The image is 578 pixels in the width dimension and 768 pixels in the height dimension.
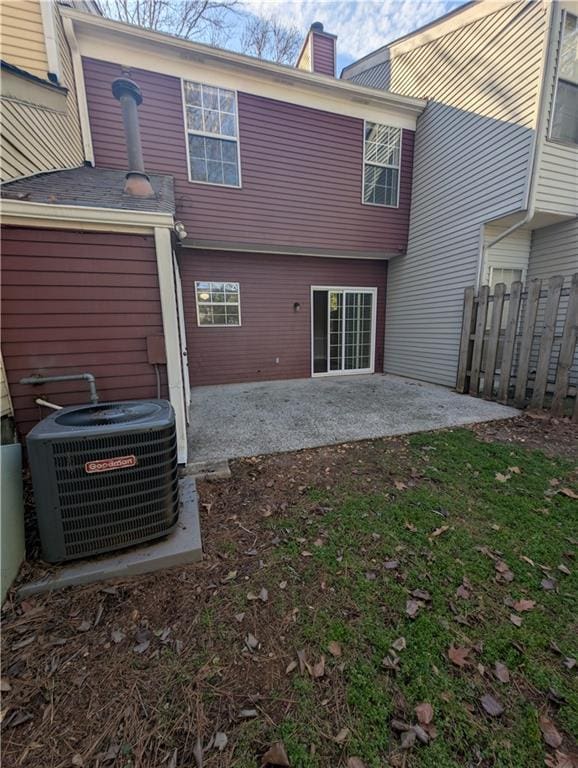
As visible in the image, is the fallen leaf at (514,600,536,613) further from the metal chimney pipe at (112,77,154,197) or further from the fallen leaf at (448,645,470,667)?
the metal chimney pipe at (112,77,154,197)

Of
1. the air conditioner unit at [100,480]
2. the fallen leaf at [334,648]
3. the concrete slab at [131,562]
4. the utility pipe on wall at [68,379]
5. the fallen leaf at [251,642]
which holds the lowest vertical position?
the fallen leaf at [251,642]

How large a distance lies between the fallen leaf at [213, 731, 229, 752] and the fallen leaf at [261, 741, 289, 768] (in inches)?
6.1

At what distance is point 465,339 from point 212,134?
6.04 m

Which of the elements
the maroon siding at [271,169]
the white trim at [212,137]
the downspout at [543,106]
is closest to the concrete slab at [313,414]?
the maroon siding at [271,169]

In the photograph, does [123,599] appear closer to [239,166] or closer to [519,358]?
[519,358]

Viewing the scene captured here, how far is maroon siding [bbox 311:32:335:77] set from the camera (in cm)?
688

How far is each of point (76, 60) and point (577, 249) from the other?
29.1 ft

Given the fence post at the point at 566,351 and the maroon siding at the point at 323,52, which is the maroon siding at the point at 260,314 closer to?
the maroon siding at the point at 323,52

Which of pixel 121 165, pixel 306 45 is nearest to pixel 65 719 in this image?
pixel 121 165

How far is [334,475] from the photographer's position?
3041 mm

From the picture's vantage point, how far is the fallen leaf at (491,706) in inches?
48.8

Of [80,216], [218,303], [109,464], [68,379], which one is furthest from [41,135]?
[109,464]

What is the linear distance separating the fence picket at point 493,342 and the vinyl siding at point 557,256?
3.34 feet

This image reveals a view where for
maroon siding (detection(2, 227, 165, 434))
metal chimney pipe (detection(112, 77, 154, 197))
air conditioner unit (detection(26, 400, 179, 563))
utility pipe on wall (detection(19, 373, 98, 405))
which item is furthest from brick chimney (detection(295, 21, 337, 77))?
air conditioner unit (detection(26, 400, 179, 563))
